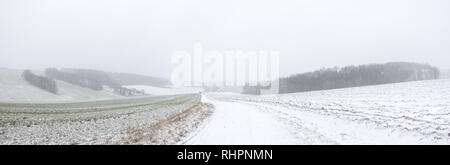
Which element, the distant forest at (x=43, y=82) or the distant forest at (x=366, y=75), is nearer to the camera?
the distant forest at (x=366, y=75)

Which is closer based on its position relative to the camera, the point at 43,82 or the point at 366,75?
the point at 366,75

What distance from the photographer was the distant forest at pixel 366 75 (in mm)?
82500

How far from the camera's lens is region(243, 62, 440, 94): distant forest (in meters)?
82.5

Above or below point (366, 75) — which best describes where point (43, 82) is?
below

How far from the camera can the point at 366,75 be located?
83.1 metres

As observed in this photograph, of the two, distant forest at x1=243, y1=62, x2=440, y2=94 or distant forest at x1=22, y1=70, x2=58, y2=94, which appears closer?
distant forest at x1=243, y1=62, x2=440, y2=94

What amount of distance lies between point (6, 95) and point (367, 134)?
319ft

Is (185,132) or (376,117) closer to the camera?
(185,132)
